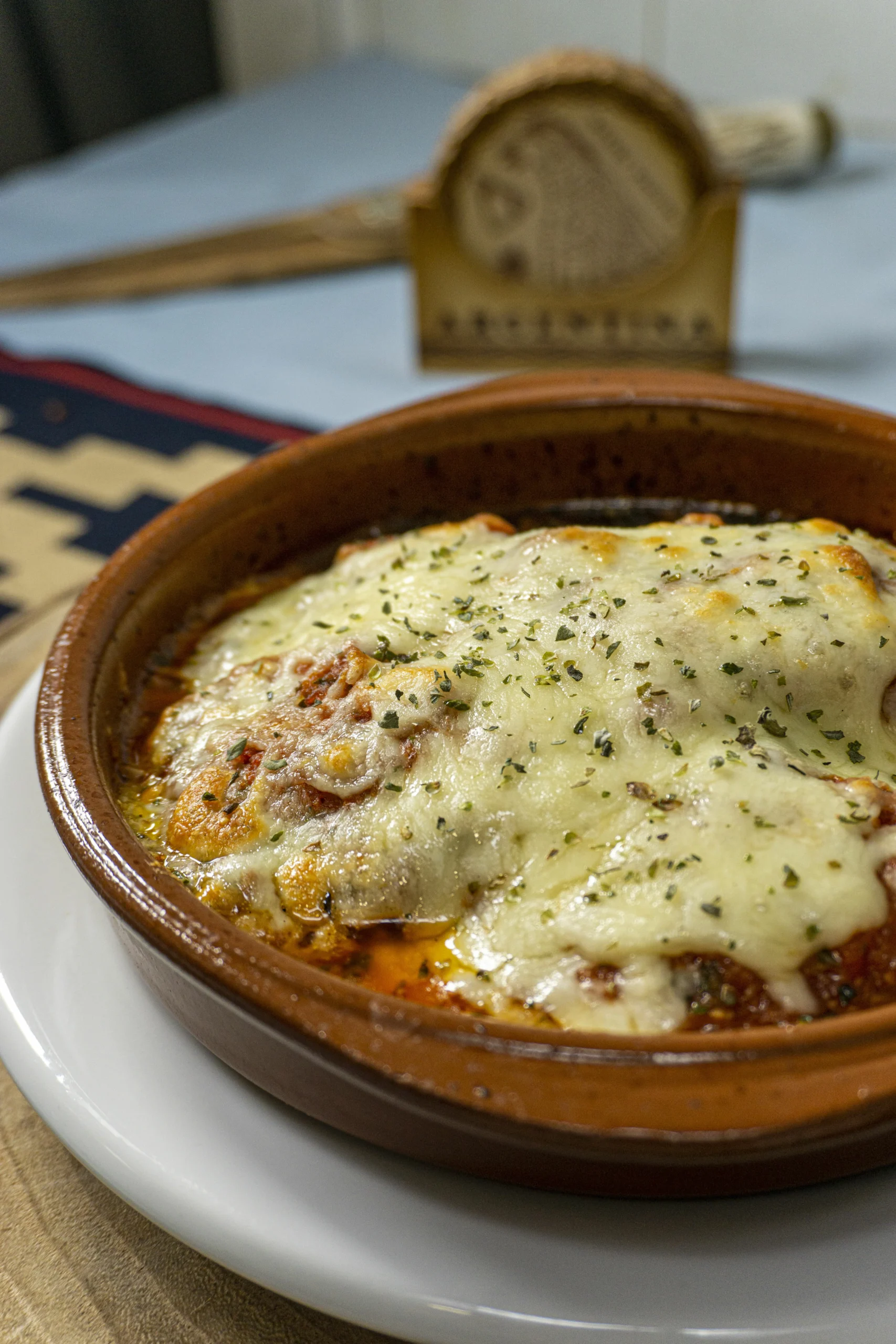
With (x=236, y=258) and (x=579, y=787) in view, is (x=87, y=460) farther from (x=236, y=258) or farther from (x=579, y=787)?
(x=579, y=787)

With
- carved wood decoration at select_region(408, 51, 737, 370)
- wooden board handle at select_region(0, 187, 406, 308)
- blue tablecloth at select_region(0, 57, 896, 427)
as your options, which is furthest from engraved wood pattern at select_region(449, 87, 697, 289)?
wooden board handle at select_region(0, 187, 406, 308)

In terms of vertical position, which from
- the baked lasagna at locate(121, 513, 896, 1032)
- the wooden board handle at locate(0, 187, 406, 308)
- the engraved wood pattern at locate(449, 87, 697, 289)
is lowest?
the wooden board handle at locate(0, 187, 406, 308)

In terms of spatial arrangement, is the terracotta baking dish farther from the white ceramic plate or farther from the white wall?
the white wall

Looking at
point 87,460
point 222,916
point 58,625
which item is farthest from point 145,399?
point 222,916

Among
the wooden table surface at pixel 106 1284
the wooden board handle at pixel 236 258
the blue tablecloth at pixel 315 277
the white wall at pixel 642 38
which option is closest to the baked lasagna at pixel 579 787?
the wooden table surface at pixel 106 1284

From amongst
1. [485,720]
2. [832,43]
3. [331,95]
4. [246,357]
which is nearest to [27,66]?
[331,95]

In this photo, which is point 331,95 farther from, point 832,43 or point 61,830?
point 61,830
